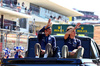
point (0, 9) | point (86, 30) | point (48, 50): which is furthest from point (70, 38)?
point (0, 9)

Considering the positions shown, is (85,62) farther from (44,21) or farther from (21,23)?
(44,21)

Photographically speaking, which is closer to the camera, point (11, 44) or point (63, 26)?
point (63, 26)

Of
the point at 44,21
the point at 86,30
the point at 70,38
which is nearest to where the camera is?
the point at 70,38

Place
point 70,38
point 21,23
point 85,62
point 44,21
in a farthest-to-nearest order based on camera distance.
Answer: point 44,21, point 21,23, point 70,38, point 85,62

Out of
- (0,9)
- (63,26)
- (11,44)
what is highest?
(0,9)

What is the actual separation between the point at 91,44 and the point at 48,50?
7.31 ft

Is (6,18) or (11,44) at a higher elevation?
(6,18)

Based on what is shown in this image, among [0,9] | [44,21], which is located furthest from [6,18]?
[44,21]

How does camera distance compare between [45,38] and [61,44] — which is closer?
[45,38]

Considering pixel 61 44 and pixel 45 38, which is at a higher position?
pixel 45 38

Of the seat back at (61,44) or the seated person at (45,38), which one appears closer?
the seated person at (45,38)

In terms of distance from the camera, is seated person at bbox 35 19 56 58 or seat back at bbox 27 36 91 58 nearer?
seated person at bbox 35 19 56 58

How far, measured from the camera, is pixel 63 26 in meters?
25.2

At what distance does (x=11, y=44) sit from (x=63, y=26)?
5570 millimetres
